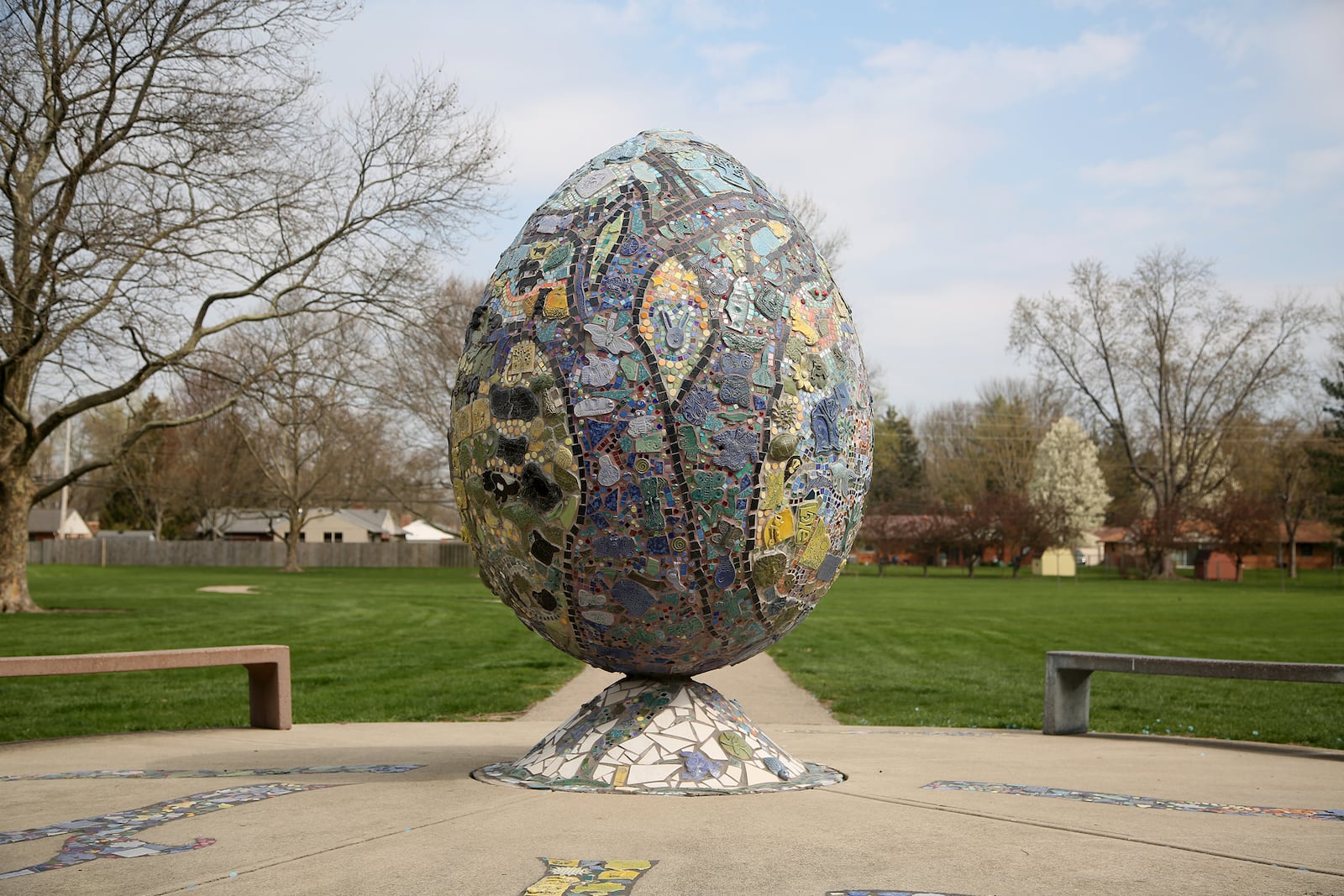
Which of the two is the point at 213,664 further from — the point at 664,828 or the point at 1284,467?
the point at 1284,467

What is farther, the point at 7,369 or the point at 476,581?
the point at 476,581

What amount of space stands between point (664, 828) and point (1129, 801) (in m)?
2.59

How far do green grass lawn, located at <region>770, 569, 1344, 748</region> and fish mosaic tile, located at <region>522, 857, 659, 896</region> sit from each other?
23.8 ft

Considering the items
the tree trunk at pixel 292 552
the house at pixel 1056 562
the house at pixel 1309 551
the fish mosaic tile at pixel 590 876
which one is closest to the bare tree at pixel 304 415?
the tree trunk at pixel 292 552

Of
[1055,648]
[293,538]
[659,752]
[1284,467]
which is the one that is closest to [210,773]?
[659,752]

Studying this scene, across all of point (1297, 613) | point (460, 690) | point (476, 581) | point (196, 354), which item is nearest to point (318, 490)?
point (476, 581)

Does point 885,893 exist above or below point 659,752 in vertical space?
below

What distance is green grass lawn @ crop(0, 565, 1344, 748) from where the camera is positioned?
1200cm

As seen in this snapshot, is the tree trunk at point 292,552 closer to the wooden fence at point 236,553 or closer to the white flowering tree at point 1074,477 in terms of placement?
the wooden fence at point 236,553

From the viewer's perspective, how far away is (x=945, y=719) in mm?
11852

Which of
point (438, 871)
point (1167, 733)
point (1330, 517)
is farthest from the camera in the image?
point (1330, 517)

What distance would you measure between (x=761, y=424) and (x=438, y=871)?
2587mm

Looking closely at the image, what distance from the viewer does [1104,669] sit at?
10164 millimetres

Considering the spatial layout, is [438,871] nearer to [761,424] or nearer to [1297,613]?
[761,424]
